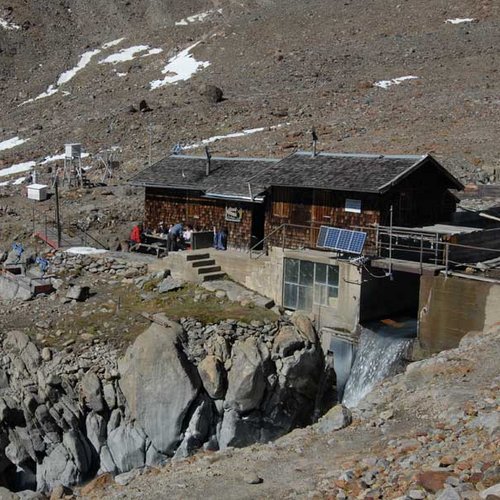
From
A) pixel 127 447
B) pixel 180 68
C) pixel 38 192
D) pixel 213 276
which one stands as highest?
pixel 180 68

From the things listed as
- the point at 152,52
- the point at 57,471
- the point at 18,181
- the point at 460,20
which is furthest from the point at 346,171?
the point at 460,20

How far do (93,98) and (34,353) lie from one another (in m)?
53.2

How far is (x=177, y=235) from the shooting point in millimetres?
32594

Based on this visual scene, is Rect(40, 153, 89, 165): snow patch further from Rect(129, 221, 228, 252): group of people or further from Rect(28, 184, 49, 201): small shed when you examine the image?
Rect(129, 221, 228, 252): group of people

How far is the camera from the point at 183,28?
304 feet

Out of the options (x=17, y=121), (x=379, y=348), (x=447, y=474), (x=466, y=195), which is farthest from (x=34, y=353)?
(x=17, y=121)

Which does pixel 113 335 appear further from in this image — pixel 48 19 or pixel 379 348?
pixel 48 19

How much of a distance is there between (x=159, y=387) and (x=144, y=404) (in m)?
0.68

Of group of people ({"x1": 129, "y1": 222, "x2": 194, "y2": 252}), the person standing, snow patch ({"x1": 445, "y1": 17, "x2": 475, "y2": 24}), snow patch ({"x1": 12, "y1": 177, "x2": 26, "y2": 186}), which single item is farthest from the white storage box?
snow patch ({"x1": 445, "y1": 17, "x2": 475, "y2": 24})

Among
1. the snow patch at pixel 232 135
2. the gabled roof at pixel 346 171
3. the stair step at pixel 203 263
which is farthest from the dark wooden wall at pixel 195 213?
the snow patch at pixel 232 135

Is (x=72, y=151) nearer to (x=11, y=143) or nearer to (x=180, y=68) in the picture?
(x=11, y=143)

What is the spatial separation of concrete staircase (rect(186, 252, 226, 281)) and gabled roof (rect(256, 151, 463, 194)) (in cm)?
378

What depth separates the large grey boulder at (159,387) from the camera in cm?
2264

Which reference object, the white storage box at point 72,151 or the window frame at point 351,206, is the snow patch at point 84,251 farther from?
the white storage box at point 72,151
